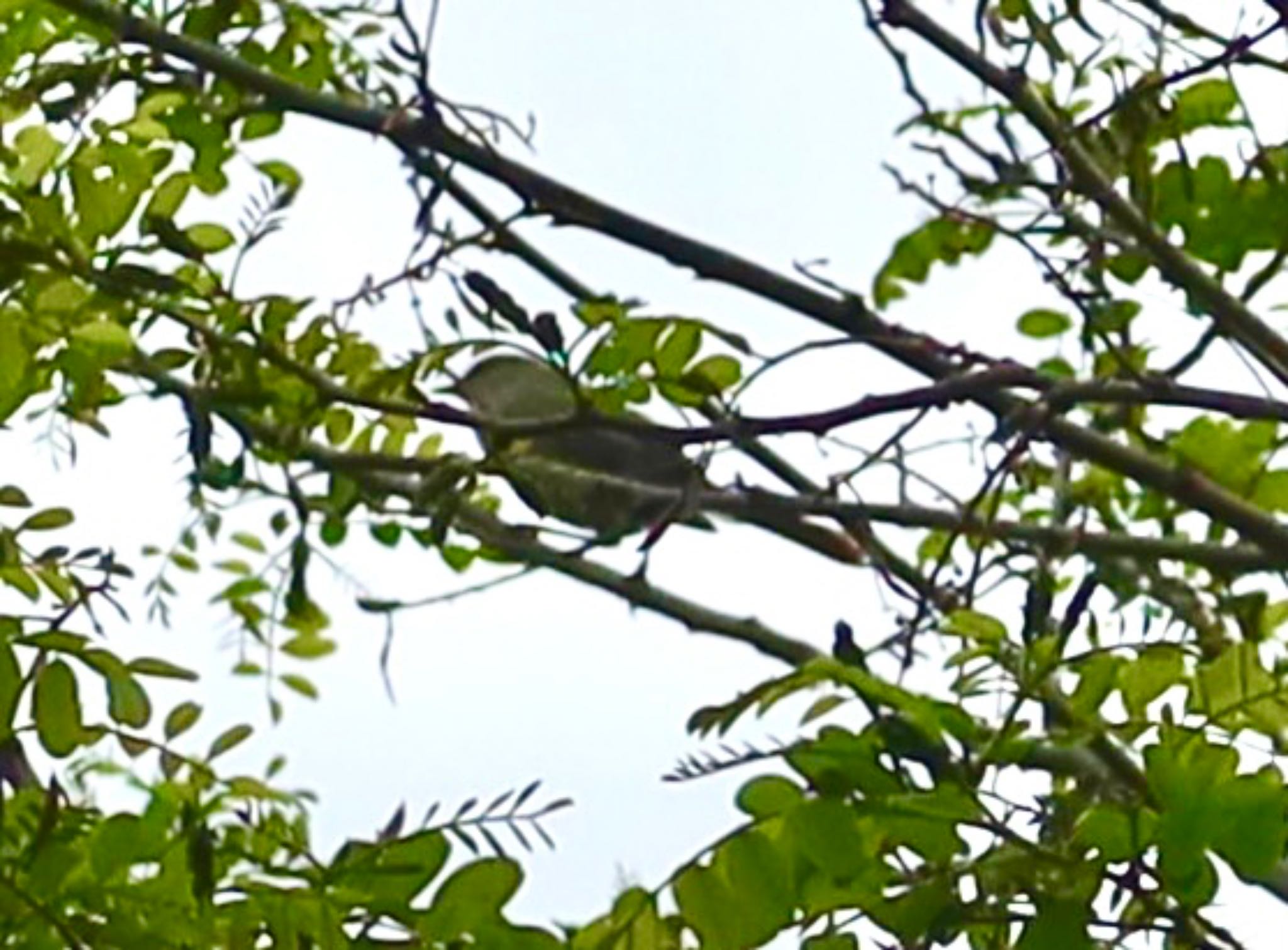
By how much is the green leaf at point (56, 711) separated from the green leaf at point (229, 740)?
0.53ft

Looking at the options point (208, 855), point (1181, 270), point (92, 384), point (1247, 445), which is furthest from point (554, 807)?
point (1247, 445)

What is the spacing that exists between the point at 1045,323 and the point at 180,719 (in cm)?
77

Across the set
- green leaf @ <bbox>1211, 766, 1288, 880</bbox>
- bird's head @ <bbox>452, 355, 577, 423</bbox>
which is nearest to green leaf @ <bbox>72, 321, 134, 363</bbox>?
bird's head @ <bbox>452, 355, 577, 423</bbox>

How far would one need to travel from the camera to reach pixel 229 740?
1097mm

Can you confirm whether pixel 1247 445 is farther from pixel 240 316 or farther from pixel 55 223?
pixel 55 223

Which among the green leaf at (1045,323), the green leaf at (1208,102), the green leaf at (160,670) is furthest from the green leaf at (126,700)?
the green leaf at (1045,323)

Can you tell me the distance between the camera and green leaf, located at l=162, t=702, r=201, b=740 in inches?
42.6

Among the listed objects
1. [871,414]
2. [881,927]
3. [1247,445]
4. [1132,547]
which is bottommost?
[881,927]

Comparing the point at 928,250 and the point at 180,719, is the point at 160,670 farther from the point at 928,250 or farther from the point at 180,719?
the point at 928,250

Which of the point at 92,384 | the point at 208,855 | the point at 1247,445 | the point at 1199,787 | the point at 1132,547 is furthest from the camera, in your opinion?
the point at 1247,445

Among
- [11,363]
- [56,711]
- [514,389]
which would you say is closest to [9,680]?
[56,711]

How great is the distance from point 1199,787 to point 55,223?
526 mm

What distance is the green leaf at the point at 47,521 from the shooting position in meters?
1.06

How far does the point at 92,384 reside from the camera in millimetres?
1184
